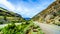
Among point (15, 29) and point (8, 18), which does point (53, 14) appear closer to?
point (8, 18)

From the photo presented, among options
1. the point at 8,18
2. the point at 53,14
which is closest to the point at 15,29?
the point at 8,18

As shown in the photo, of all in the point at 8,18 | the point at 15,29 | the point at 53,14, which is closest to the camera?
the point at 15,29

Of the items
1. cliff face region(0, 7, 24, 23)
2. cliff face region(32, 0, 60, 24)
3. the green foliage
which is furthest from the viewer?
cliff face region(32, 0, 60, 24)

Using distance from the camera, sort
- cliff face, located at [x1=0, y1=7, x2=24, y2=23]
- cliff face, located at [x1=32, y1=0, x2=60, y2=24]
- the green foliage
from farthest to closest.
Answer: cliff face, located at [x1=32, y1=0, x2=60, y2=24]
cliff face, located at [x1=0, y1=7, x2=24, y2=23]
the green foliage

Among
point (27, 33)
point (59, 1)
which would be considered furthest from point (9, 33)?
point (59, 1)

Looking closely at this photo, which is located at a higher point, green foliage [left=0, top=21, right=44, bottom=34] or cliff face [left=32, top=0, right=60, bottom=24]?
cliff face [left=32, top=0, right=60, bottom=24]

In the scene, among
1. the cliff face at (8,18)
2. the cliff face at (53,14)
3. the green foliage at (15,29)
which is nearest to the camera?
the green foliage at (15,29)

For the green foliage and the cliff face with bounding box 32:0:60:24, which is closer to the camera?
the green foliage

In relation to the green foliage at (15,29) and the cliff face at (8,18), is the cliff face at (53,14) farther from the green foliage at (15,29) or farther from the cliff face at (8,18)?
the green foliage at (15,29)

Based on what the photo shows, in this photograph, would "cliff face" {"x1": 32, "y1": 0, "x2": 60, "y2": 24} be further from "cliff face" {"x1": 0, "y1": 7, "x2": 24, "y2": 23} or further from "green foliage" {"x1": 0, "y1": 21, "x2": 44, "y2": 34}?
"green foliage" {"x1": 0, "y1": 21, "x2": 44, "y2": 34}

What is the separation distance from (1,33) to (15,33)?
1358 mm

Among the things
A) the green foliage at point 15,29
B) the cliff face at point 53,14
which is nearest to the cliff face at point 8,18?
the cliff face at point 53,14

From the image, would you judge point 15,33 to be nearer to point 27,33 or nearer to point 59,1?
point 27,33

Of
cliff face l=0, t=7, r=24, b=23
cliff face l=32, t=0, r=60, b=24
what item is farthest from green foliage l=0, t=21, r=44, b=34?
cliff face l=32, t=0, r=60, b=24
